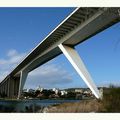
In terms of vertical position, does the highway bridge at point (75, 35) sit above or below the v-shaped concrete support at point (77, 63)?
above

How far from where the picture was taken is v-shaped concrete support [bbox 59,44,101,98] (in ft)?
84.2

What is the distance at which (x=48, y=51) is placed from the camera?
101 feet

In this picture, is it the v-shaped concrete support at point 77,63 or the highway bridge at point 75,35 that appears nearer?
the highway bridge at point 75,35

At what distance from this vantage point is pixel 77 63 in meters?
27.0

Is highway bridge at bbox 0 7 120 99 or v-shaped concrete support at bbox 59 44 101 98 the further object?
v-shaped concrete support at bbox 59 44 101 98

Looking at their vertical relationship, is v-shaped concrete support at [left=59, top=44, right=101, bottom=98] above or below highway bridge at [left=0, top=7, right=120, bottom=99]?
below

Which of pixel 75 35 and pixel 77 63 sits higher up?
pixel 75 35

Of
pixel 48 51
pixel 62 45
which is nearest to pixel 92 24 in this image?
pixel 62 45

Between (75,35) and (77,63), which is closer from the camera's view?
(75,35)

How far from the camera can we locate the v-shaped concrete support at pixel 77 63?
2567 cm
